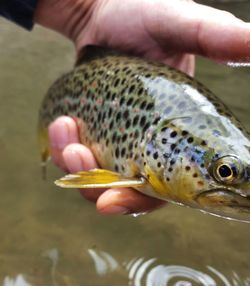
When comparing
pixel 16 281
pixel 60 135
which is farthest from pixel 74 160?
pixel 16 281

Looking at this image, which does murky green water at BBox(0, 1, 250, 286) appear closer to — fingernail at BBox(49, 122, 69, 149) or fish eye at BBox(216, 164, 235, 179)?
fingernail at BBox(49, 122, 69, 149)

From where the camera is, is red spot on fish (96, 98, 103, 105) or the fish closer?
the fish

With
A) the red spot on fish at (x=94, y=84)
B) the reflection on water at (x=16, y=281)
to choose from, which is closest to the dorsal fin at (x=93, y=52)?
the red spot on fish at (x=94, y=84)

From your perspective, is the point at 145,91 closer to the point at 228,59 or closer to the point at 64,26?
the point at 228,59

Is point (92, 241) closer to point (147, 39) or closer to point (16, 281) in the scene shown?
point (16, 281)

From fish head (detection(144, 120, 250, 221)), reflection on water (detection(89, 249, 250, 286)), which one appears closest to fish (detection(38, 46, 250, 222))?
fish head (detection(144, 120, 250, 221))

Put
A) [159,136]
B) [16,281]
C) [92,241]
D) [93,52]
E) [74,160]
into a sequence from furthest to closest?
[92,241] → [16,281] → [93,52] → [74,160] → [159,136]

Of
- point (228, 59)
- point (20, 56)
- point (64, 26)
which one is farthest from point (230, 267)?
point (20, 56)
